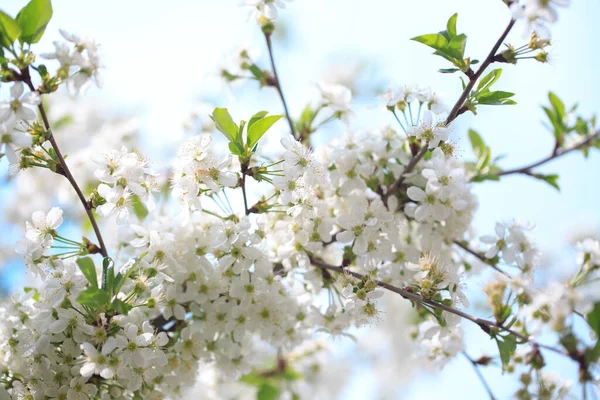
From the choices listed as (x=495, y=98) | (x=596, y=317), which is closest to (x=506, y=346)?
(x=596, y=317)

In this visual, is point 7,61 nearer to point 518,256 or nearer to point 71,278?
point 71,278

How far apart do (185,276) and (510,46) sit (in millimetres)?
1106

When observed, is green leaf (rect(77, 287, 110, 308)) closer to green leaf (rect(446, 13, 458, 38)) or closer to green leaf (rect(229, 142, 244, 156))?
green leaf (rect(229, 142, 244, 156))

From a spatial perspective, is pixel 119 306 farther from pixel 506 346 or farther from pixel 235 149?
pixel 506 346

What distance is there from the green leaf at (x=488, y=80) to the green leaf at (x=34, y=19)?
1126 millimetres

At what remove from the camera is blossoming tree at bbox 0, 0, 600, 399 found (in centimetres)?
143

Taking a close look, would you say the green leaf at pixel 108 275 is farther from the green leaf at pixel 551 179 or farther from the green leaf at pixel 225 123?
the green leaf at pixel 551 179

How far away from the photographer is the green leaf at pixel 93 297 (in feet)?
4.36

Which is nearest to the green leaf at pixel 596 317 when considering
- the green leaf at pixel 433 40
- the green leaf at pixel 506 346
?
the green leaf at pixel 506 346

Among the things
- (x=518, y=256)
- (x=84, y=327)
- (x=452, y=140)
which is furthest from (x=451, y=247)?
(x=84, y=327)

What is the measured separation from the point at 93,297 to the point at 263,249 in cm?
55

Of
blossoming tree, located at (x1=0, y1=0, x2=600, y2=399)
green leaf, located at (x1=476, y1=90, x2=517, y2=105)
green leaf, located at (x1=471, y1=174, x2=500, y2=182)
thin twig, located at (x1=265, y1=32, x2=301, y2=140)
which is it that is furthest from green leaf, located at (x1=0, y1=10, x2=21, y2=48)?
green leaf, located at (x1=471, y1=174, x2=500, y2=182)

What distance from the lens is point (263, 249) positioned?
1.74 m

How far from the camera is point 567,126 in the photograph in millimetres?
2000
